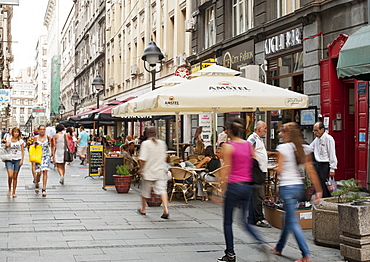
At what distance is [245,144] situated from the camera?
6754mm

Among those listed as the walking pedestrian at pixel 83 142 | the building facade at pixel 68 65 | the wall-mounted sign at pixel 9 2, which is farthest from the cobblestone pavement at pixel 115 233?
the building facade at pixel 68 65

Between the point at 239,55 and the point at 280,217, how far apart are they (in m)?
12.4

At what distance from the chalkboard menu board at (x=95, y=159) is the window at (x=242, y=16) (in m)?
7.23

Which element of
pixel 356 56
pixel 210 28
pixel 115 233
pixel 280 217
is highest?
pixel 210 28

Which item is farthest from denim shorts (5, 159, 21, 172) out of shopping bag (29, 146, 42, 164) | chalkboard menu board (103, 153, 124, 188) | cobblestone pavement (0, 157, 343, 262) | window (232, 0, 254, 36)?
window (232, 0, 254, 36)

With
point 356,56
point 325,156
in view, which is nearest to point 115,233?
point 356,56

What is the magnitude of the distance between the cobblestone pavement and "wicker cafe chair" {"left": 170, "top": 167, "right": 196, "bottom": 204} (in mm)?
298

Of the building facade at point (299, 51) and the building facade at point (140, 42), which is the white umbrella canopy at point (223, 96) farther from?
the building facade at point (140, 42)

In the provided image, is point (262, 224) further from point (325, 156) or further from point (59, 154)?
point (59, 154)

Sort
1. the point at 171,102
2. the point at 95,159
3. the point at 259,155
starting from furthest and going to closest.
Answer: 1. the point at 95,159
2. the point at 171,102
3. the point at 259,155

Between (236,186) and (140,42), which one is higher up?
(140,42)

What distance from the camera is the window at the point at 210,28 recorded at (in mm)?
24109

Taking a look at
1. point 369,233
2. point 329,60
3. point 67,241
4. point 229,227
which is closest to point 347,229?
point 369,233

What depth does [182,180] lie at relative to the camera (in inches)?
496
